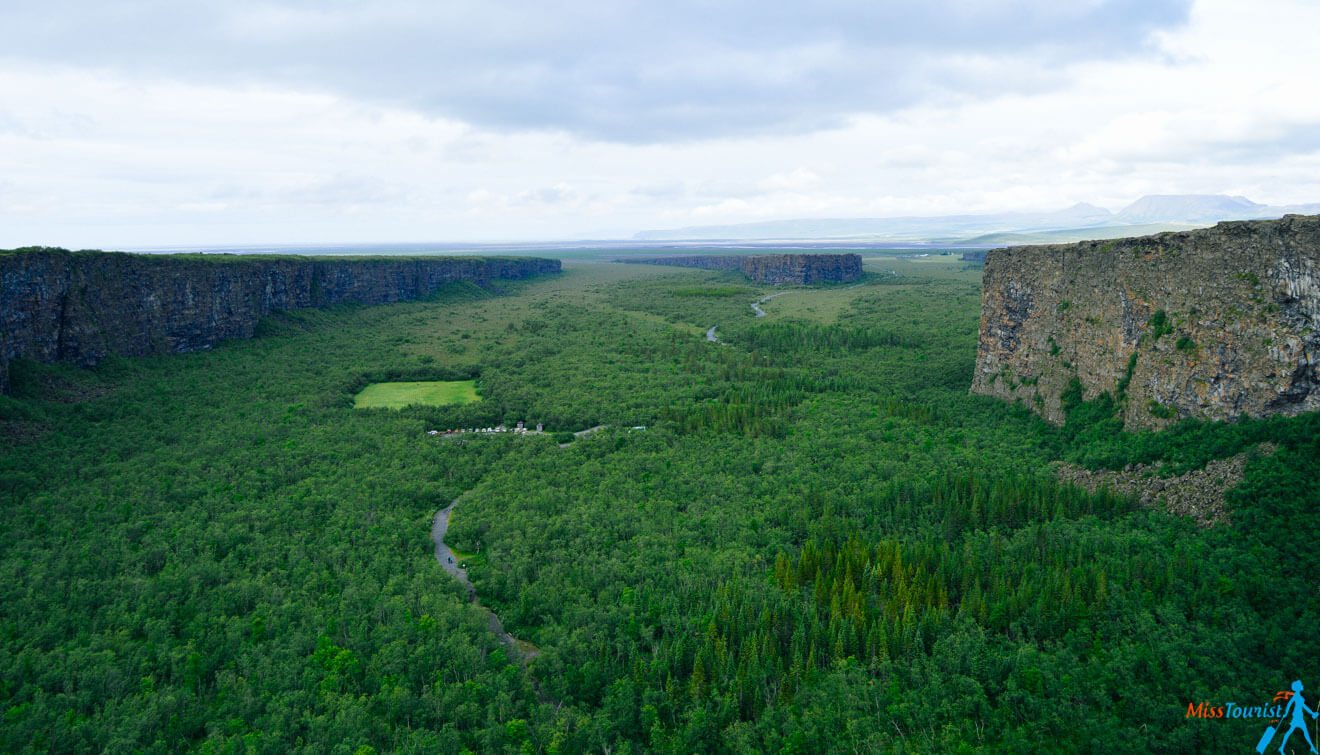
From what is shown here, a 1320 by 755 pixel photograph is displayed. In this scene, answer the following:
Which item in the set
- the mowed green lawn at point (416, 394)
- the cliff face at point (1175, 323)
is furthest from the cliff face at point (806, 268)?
the cliff face at point (1175, 323)

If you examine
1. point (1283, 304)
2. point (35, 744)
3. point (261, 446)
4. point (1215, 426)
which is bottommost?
point (35, 744)

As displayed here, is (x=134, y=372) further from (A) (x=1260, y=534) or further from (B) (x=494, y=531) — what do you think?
(A) (x=1260, y=534)

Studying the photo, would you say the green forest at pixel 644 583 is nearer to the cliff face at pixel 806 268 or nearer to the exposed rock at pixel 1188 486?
the exposed rock at pixel 1188 486

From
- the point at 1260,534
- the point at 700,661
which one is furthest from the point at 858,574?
the point at 1260,534

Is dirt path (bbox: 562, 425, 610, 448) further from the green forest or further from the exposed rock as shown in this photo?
the exposed rock

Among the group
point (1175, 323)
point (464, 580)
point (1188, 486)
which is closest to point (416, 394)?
point (464, 580)

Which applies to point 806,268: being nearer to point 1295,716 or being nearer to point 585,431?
point 585,431

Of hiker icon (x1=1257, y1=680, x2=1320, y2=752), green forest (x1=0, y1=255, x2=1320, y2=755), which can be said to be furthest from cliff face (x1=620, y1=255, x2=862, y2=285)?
hiker icon (x1=1257, y1=680, x2=1320, y2=752)
